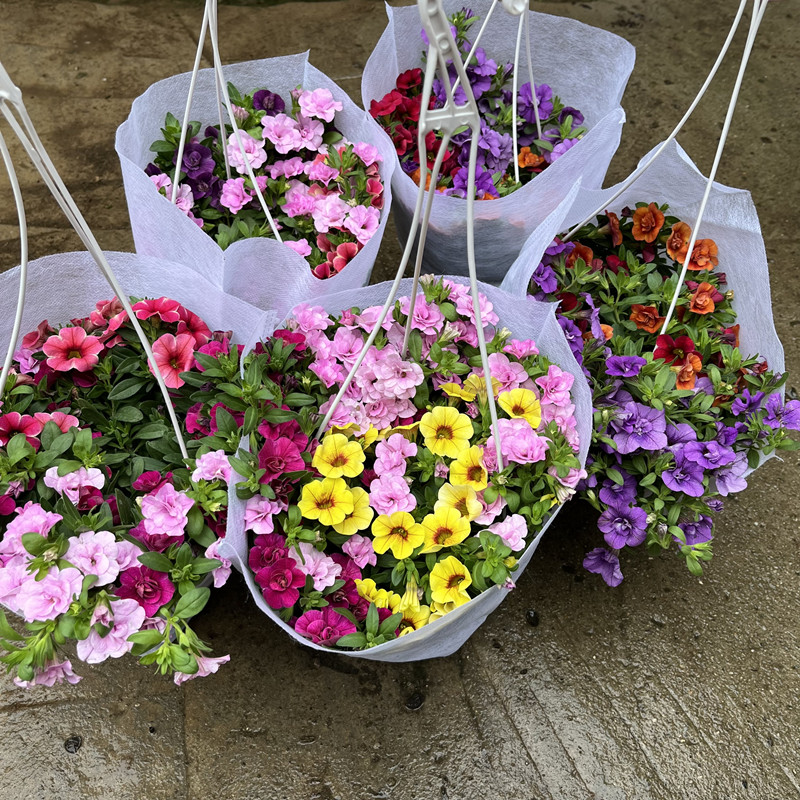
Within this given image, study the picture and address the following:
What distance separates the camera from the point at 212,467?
42.5 inches

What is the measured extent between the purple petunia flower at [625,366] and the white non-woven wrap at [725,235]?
0.20 metres

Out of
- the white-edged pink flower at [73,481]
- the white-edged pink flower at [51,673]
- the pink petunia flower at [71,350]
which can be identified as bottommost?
the white-edged pink flower at [51,673]

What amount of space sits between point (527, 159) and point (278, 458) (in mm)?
983

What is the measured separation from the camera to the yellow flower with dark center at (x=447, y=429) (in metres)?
1.17

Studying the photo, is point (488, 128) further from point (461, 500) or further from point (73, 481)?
point (73, 481)

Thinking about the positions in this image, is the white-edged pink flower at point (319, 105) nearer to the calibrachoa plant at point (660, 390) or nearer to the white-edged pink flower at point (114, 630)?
the calibrachoa plant at point (660, 390)

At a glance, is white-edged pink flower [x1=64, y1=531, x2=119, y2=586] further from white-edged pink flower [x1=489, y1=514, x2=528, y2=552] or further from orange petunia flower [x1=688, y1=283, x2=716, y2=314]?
orange petunia flower [x1=688, y1=283, x2=716, y2=314]

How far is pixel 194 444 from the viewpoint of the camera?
1.16 meters

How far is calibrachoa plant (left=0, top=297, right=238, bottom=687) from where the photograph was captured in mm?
981

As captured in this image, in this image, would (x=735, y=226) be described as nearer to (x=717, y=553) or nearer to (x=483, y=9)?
(x=717, y=553)

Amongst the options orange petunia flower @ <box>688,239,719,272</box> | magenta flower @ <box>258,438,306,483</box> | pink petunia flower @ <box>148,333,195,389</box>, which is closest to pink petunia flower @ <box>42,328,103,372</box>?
Answer: pink petunia flower @ <box>148,333,195,389</box>

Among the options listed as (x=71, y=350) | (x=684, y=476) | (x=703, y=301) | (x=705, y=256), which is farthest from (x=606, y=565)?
(x=71, y=350)

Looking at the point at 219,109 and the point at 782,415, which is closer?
the point at 782,415

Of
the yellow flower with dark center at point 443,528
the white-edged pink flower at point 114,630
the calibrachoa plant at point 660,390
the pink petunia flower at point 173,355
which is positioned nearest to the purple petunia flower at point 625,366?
the calibrachoa plant at point 660,390
